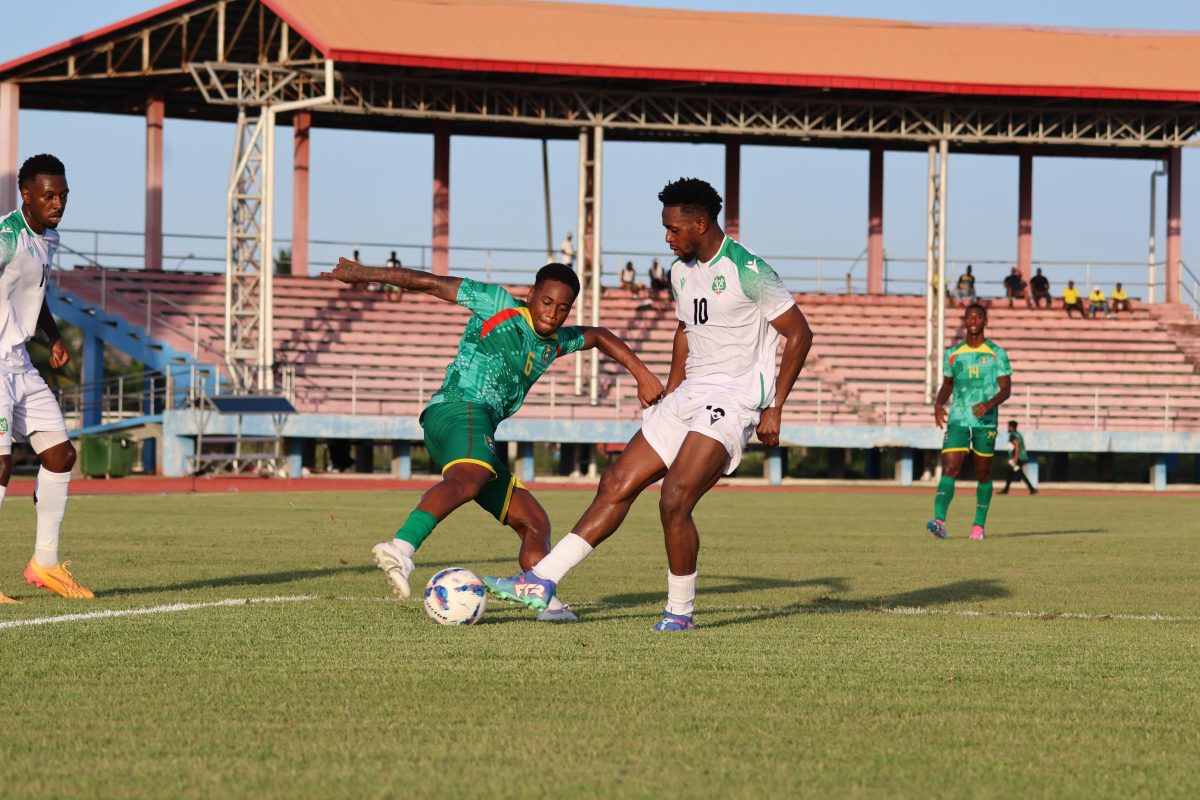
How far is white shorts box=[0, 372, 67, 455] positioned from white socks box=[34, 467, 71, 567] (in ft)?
0.90

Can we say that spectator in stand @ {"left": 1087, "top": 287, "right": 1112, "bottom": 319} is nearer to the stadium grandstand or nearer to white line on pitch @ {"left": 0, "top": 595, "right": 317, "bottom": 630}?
the stadium grandstand

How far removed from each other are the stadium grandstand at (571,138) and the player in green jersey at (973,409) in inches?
726

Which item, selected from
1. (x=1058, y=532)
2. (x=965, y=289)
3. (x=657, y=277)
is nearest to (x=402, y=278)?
(x=1058, y=532)

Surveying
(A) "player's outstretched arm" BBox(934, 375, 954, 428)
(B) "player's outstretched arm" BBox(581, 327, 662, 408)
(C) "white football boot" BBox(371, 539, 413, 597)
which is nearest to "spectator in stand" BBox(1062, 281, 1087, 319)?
(A) "player's outstretched arm" BBox(934, 375, 954, 428)

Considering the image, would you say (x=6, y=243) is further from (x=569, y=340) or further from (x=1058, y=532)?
(x=1058, y=532)

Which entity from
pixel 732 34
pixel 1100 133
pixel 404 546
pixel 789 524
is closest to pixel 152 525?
pixel 789 524

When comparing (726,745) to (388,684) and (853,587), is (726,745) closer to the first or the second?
(388,684)

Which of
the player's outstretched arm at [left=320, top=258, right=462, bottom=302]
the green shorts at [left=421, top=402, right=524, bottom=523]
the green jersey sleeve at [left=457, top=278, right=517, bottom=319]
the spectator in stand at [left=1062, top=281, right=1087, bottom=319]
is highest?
the spectator in stand at [left=1062, top=281, right=1087, bottom=319]

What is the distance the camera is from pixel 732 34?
4209 centimetres

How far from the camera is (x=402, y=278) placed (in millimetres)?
8586

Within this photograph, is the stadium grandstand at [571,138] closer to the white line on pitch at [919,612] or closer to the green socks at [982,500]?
the green socks at [982,500]

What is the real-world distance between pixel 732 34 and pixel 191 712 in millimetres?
38063

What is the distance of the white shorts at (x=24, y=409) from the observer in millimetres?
8953

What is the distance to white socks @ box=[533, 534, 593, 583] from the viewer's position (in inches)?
320
